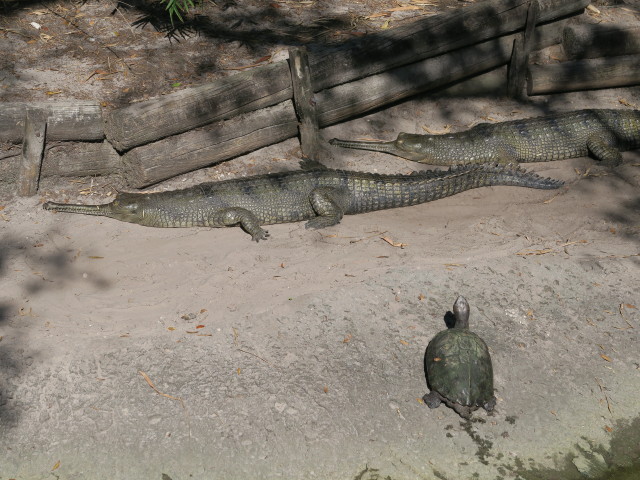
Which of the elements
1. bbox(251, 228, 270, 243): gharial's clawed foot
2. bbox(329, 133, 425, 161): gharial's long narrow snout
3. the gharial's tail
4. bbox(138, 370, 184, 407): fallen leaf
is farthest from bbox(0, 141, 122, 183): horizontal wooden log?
the gharial's tail

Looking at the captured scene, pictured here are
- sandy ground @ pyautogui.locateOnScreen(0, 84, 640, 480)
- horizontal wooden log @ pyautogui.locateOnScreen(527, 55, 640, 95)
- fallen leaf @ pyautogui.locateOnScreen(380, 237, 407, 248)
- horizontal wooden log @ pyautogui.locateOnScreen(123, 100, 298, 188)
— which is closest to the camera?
sandy ground @ pyautogui.locateOnScreen(0, 84, 640, 480)

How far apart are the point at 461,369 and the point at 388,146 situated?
3.78 meters

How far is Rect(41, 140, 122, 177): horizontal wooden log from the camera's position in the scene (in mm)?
6609

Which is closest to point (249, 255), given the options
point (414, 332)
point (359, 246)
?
point (359, 246)

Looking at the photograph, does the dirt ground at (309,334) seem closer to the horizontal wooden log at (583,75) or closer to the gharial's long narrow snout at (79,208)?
the gharial's long narrow snout at (79,208)

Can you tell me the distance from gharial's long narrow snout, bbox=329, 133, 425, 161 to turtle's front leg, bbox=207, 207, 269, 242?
1.76 meters

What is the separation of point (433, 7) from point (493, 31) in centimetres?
116

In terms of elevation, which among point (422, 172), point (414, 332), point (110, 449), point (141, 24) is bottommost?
point (110, 449)

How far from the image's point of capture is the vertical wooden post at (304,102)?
7102 mm

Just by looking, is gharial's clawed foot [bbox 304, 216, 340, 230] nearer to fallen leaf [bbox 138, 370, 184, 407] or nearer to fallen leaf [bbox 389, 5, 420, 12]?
fallen leaf [bbox 138, 370, 184, 407]

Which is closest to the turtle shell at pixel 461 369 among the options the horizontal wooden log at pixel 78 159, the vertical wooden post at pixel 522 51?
the horizontal wooden log at pixel 78 159

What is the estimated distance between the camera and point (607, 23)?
961 cm

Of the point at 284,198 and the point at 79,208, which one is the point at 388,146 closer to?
the point at 284,198

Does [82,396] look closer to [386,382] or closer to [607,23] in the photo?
[386,382]
